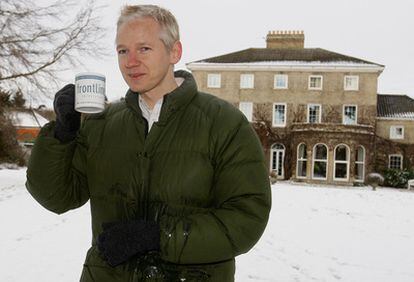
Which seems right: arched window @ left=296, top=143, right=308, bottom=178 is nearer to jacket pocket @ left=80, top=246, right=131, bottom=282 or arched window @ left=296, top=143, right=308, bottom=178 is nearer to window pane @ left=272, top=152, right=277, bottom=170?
window pane @ left=272, top=152, right=277, bottom=170

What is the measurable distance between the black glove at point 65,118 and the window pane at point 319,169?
29.9 metres

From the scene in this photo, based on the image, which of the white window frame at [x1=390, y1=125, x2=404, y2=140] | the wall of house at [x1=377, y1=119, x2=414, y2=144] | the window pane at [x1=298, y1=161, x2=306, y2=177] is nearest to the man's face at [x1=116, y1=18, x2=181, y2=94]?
the window pane at [x1=298, y1=161, x2=306, y2=177]

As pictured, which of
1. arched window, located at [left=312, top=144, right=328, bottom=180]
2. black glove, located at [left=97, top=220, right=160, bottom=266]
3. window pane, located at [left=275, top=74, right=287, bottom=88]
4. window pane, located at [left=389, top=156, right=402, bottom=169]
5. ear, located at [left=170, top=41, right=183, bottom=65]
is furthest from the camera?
window pane, located at [left=275, top=74, right=287, bottom=88]

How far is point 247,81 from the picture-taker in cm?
3397

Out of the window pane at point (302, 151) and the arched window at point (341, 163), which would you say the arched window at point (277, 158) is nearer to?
the window pane at point (302, 151)

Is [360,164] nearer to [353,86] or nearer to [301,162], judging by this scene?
[301,162]

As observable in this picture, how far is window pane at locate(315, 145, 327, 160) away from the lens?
31203 millimetres

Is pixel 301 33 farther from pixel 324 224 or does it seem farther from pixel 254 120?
pixel 324 224

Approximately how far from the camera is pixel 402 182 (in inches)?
1174

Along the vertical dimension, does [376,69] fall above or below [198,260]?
above

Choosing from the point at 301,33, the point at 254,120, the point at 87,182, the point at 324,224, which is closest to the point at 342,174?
the point at 254,120

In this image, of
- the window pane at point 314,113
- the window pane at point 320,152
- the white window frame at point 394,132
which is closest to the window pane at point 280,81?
the window pane at point 314,113

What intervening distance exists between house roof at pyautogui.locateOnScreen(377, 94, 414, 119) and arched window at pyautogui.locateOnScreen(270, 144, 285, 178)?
8625 millimetres

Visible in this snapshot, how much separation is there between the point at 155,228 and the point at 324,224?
8838mm
